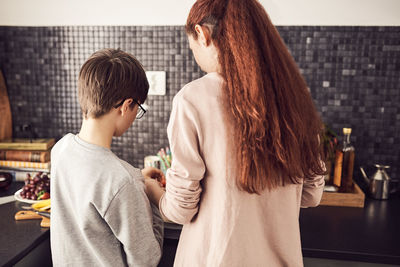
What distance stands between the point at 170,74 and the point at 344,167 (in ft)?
3.01

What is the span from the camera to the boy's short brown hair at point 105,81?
35.9 inches

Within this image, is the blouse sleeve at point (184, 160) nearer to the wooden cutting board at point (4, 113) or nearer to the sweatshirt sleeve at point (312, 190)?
the sweatshirt sleeve at point (312, 190)

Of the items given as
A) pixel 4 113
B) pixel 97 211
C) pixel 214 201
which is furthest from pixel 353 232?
pixel 4 113

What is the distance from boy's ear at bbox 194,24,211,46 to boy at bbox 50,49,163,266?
0.85 ft

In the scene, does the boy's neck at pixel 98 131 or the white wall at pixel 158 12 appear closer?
the boy's neck at pixel 98 131

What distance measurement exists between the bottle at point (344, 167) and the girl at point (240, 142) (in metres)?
0.75

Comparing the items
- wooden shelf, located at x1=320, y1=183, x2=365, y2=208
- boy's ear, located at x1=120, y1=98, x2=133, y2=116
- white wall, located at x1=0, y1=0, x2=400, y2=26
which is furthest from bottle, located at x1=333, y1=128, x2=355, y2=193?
boy's ear, located at x1=120, y1=98, x2=133, y2=116

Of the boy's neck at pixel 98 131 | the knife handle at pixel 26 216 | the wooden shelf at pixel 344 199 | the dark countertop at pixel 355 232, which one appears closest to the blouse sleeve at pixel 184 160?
the boy's neck at pixel 98 131

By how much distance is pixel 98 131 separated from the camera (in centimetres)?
93

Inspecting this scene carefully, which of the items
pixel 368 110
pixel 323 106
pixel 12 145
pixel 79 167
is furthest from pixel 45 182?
pixel 368 110

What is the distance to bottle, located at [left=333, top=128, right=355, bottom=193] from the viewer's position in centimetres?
150

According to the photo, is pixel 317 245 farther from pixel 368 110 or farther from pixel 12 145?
pixel 12 145

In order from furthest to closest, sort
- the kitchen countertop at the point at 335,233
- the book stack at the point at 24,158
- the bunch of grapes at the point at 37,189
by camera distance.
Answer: the book stack at the point at 24,158 → the bunch of grapes at the point at 37,189 → the kitchen countertop at the point at 335,233

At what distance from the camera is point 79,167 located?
0.90 meters
